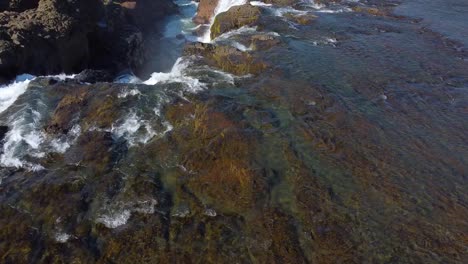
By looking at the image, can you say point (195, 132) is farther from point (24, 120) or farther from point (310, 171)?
point (24, 120)

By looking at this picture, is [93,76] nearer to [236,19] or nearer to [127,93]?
[127,93]

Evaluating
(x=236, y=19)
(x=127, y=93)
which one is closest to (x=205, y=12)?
(x=236, y=19)

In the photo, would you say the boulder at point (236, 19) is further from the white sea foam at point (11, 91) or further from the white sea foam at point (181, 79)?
the white sea foam at point (11, 91)

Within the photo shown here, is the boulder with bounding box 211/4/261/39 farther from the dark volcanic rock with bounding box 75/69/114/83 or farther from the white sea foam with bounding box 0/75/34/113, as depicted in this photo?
the white sea foam with bounding box 0/75/34/113

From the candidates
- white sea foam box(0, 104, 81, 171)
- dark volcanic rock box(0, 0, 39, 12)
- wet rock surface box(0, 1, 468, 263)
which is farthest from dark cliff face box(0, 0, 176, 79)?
white sea foam box(0, 104, 81, 171)

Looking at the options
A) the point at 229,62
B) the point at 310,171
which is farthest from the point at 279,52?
the point at 310,171

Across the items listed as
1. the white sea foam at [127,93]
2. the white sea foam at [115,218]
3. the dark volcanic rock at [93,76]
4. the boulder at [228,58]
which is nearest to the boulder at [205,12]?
the boulder at [228,58]
